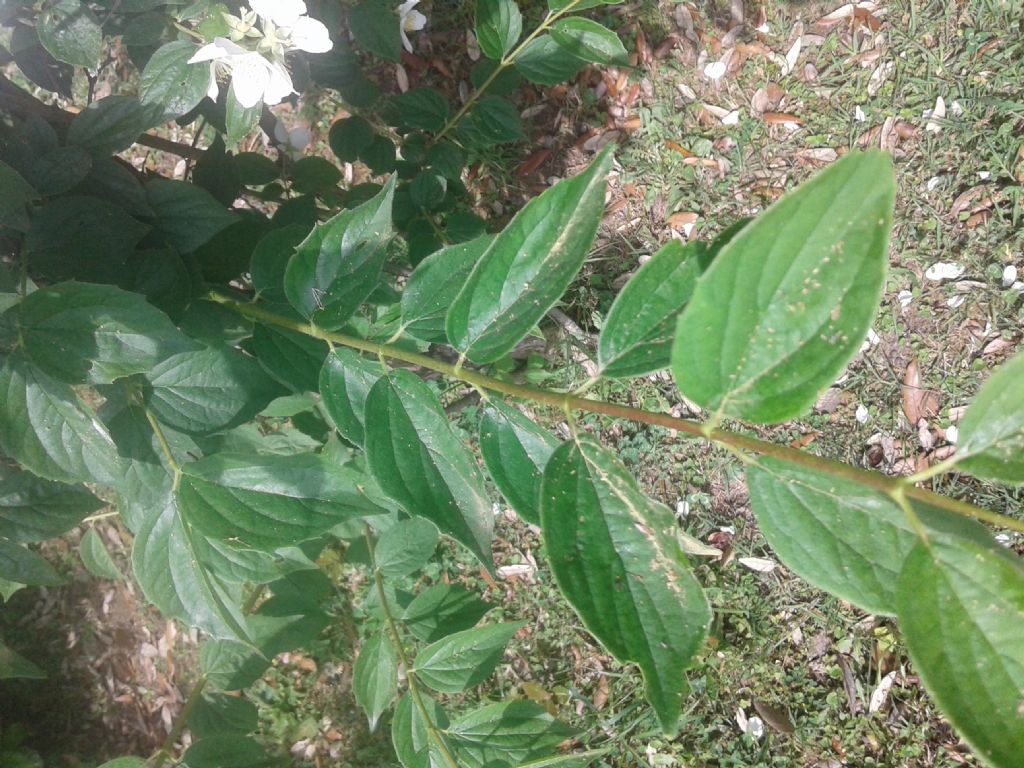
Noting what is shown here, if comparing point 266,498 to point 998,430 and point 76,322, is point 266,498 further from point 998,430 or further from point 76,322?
point 998,430

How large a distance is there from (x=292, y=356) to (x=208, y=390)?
8.6 inches

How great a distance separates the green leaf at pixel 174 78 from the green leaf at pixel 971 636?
4.19 ft

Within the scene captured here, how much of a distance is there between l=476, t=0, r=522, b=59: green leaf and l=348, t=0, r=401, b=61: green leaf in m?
0.20

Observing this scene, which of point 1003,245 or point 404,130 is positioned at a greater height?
point 404,130

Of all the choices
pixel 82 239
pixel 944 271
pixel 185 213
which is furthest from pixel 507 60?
pixel 944 271

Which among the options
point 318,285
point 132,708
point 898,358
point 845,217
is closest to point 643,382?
point 898,358

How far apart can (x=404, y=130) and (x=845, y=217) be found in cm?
176

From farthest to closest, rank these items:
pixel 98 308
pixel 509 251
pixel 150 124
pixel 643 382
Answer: pixel 643 382 → pixel 150 124 → pixel 98 308 → pixel 509 251

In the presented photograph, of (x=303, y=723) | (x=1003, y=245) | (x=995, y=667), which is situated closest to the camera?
(x=995, y=667)

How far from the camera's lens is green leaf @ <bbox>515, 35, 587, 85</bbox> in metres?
1.71

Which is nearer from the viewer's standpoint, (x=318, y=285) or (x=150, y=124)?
(x=318, y=285)

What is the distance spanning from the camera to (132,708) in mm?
3166

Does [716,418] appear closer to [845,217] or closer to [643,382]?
[845,217]

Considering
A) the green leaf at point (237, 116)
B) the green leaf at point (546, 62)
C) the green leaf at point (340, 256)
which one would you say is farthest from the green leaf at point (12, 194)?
the green leaf at point (546, 62)
